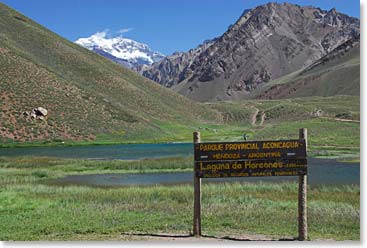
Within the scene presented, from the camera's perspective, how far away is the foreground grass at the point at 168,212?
13.0 meters

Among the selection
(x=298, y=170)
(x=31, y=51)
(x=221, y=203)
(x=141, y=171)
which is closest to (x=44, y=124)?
(x=31, y=51)

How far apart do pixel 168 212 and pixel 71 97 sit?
8755 cm

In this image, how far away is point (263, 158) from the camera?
11234 millimetres

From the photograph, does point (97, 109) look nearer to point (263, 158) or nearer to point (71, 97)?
point (71, 97)

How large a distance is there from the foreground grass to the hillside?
209 ft

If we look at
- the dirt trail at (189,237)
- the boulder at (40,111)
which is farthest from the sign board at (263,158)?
the boulder at (40,111)

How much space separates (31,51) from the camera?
119938 millimetres

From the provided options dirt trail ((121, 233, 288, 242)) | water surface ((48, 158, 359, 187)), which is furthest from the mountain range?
dirt trail ((121, 233, 288, 242))

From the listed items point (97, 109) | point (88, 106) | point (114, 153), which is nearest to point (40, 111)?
point (88, 106)

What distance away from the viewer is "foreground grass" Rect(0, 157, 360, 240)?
13031mm

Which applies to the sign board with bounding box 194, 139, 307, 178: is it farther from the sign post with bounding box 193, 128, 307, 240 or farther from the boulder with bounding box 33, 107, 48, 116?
the boulder with bounding box 33, 107, 48, 116

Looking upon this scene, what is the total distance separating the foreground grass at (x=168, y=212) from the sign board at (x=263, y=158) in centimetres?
209

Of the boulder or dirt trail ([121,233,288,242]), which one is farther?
the boulder

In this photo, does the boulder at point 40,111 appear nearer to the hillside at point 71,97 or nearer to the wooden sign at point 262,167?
the hillside at point 71,97
